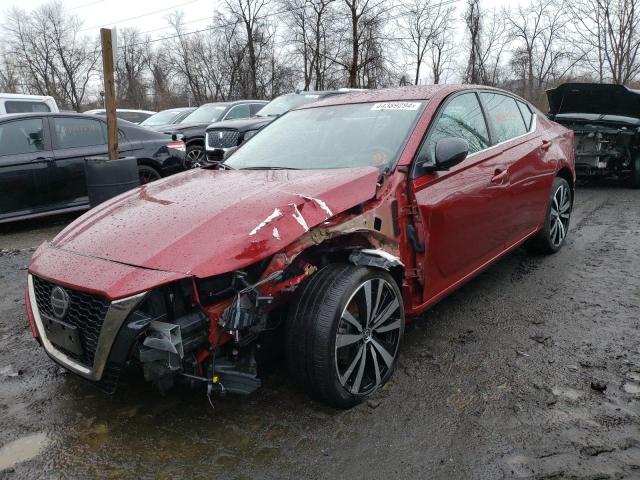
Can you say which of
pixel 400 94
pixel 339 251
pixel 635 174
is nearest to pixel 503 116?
pixel 400 94

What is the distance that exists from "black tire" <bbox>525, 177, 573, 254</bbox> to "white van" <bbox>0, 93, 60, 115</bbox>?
348 inches

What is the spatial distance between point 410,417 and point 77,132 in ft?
20.6

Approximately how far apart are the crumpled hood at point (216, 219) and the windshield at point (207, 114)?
9245 millimetres

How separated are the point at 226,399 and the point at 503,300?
2310mm

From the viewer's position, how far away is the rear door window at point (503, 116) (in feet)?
12.8

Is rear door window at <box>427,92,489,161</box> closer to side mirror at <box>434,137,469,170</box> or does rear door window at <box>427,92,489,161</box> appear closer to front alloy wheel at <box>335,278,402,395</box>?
side mirror at <box>434,137,469,170</box>

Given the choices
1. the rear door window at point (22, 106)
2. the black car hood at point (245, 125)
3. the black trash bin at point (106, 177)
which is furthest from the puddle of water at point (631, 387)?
the rear door window at point (22, 106)

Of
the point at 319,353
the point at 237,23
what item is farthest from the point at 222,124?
the point at 237,23

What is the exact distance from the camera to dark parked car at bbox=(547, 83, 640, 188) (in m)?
7.91

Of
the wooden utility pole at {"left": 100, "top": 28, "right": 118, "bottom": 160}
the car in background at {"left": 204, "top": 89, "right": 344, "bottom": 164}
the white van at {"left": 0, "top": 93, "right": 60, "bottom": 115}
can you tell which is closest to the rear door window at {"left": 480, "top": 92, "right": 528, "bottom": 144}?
the wooden utility pole at {"left": 100, "top": 28, "right": 118, "bottom": 160}

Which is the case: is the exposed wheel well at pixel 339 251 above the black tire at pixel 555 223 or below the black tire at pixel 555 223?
above

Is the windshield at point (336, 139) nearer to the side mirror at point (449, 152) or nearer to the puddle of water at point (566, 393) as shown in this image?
the side mirror at point (449, 152)

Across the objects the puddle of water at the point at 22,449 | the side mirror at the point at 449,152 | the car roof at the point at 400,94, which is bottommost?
the puddle of water at the point at 22,449

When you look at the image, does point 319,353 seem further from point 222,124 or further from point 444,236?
point 222,124
